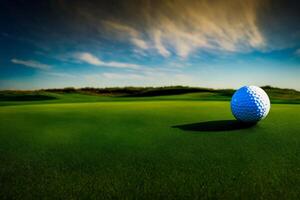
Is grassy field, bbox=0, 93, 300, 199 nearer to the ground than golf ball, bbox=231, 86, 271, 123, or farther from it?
nearer to the ground

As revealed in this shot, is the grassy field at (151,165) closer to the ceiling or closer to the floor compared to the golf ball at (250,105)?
closer to the floor

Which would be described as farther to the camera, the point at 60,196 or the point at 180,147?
the point at 180,147

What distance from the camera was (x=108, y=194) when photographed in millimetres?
1745

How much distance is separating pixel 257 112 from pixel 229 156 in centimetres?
236

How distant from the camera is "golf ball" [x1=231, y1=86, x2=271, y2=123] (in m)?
4.57

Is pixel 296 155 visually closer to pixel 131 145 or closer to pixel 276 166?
pixel 276 166

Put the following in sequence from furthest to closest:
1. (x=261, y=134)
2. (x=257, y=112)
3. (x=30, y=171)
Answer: (x=257, y=112) → (x=261, y=134) → (x=30, y=171)

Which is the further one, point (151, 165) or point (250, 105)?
point (250, 105)

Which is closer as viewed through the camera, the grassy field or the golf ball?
the grassy field

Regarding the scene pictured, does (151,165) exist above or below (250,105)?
below

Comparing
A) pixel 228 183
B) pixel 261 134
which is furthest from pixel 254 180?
pixel 261 134

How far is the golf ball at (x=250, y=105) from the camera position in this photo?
4570mm

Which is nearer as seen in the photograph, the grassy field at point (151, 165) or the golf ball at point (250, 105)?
the grassy field at point (151, 165)

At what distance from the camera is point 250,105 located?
4.62 meters
